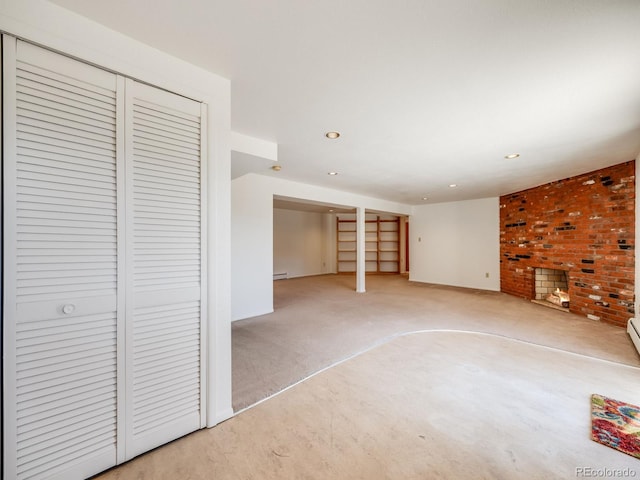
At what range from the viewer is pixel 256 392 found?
2061 mm

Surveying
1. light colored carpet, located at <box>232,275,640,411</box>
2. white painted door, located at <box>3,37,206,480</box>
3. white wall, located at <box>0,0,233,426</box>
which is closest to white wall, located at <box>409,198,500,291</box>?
light colored carpet, located at <box>232,275,640,411</box>

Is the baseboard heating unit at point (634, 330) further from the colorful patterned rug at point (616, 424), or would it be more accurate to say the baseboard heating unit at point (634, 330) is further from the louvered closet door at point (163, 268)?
Answer: the louvered closet door at point (163, 268)

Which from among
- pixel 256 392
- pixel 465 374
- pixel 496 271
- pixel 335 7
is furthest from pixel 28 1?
pixel 496 271

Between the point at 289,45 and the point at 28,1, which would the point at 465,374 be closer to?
the point at 289,45

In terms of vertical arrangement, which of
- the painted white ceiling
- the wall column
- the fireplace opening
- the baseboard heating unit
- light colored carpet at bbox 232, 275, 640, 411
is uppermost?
the painted white ceiling

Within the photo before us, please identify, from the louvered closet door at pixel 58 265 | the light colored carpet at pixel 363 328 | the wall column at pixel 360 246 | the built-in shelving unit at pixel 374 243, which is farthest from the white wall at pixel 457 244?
the louvered closet door at pixel 58 265

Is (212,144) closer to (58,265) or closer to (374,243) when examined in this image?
(58,265)

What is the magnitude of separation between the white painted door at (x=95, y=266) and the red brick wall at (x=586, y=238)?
522 centimetres

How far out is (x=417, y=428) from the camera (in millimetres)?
1669

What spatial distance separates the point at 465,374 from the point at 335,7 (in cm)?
284

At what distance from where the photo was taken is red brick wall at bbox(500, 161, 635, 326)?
350cm

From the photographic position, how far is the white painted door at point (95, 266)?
1.16 metres

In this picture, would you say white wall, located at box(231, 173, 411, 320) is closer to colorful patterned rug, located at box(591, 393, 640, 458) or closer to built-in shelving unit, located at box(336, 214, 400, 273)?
colorful patterned rug, located at box(591, 393, 640, 458)

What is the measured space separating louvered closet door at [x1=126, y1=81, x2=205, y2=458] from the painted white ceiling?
1.43 ft
